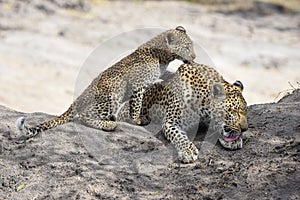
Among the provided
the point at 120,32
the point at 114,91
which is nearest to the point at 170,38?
the point at 114,91

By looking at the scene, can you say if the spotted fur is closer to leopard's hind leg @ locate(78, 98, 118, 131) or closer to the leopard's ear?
the leopard's ear

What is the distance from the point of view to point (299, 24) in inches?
826

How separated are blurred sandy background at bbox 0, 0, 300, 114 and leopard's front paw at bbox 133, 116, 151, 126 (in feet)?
19.1

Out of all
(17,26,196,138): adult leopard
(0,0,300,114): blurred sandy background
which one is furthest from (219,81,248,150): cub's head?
(0,0,300,114): blurred sandy background

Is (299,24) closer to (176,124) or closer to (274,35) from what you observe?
(274,35)

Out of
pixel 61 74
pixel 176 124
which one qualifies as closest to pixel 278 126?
pixel 176 124

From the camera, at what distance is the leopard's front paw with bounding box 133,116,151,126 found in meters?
6.67

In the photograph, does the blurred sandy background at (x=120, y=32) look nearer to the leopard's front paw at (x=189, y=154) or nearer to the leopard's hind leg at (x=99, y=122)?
the leopard's hind leg at (x=99, y=122)

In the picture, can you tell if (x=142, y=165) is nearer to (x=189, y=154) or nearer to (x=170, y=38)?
(x=189, y=154)

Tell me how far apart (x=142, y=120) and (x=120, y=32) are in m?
11.6

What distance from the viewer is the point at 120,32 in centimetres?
1808

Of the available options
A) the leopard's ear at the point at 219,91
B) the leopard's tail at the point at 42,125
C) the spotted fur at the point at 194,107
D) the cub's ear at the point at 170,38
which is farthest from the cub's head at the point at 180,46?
the leopard's tail at the point at 42,125

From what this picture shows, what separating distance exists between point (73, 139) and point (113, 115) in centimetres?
64

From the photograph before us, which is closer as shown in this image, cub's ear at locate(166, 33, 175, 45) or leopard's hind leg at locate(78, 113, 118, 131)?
leopard's hind leg at locate(78, 113, 118, 131)
